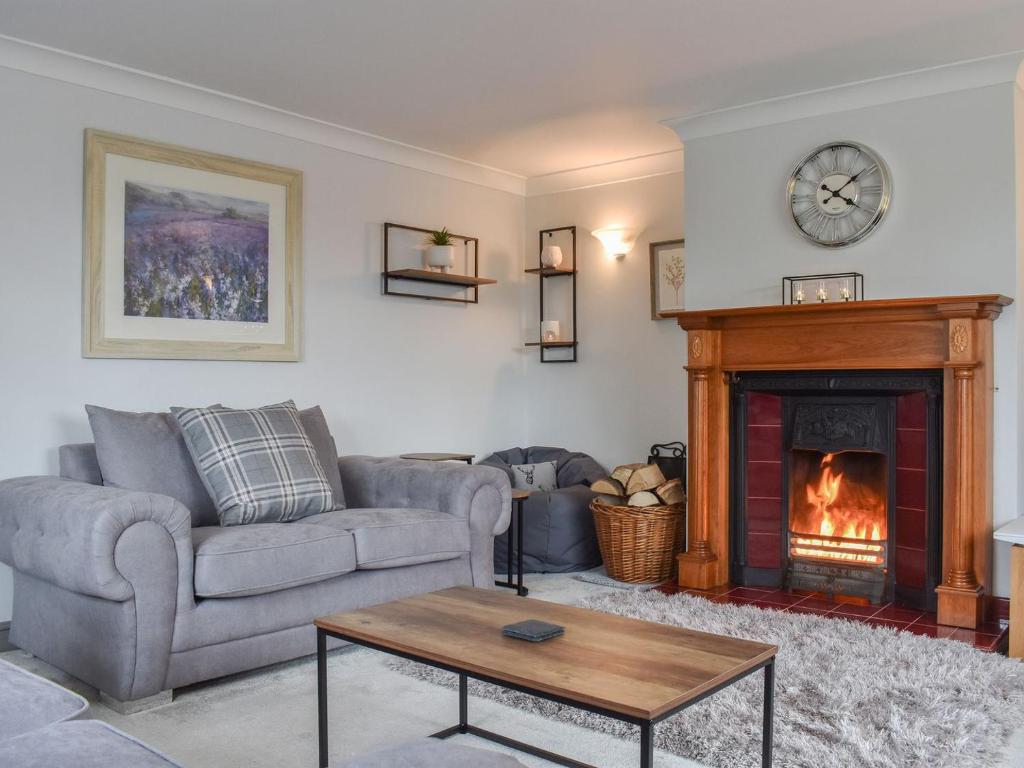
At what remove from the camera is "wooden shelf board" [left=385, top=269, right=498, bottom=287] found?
4902mm

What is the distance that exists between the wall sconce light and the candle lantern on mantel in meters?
1.29

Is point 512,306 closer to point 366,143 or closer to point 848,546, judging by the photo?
point 366,143

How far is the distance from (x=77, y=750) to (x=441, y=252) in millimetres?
3891

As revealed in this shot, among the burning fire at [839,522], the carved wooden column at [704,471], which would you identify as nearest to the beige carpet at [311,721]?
the burning fire at [839,522]

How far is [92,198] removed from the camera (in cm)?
375

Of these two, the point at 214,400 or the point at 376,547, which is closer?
the point at 376,547

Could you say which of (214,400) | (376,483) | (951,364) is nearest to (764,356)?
(951,364)

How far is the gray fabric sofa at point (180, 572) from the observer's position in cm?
268

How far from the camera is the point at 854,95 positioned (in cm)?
404

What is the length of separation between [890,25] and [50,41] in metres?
3.15

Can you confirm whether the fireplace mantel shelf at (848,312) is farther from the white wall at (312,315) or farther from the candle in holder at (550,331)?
the white wall at (312,315)

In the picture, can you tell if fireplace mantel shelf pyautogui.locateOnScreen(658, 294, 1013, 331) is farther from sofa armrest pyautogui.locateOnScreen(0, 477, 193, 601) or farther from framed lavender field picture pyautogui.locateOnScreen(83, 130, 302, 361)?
sofa armrest pyautogui.locateOnScreen(0, 477, 193, 601)

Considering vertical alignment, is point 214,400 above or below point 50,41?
below

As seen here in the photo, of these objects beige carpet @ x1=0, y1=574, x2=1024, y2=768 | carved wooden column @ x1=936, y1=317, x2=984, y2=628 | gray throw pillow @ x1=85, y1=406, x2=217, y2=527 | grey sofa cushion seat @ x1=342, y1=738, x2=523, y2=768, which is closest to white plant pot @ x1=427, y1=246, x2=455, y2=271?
gray throw pillow @ x1=85, y1=406, x2=217, y2=527
